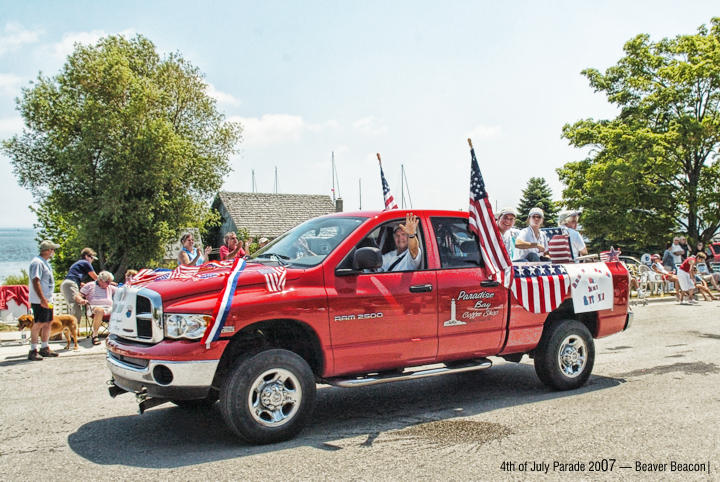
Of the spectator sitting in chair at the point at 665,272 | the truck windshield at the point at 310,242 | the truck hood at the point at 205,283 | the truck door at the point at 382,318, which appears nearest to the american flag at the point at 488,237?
the truck door at the point at 382,318

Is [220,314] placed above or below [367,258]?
below

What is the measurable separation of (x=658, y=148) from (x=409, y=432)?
30.2 metres

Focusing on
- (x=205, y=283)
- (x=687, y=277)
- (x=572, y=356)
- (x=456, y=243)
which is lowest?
(x=572, y=356)

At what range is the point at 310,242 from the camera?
5953 mm

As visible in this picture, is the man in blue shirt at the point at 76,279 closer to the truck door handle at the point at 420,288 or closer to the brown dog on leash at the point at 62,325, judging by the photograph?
the brown dog on leash at the point at 62,325

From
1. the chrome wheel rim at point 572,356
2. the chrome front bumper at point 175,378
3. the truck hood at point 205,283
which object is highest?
the truck hood at point 205,283

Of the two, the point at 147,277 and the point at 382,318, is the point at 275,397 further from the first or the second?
the point at 147,277

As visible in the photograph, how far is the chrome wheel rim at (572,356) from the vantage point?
6.82m

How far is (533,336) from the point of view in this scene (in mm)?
6617

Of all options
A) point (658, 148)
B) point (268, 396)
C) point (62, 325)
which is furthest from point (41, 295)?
point (658, 148)

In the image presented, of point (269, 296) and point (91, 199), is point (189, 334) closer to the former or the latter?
point (269, 296)

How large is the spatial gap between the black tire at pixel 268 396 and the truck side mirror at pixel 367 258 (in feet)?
3.15

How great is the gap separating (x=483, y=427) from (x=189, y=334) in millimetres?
2692

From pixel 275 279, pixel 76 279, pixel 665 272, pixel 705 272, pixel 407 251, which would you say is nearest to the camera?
pixel 275 279
